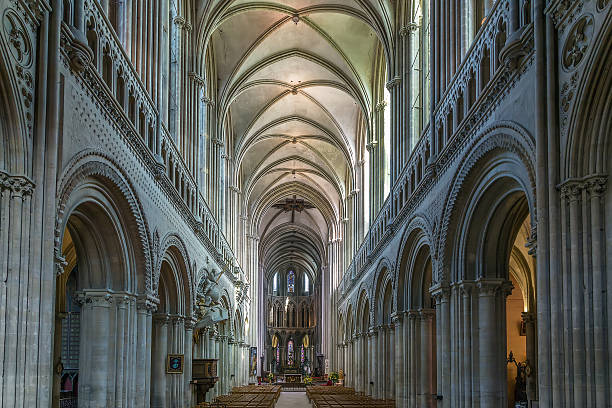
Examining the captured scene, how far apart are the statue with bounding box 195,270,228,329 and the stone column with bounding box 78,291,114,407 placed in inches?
367

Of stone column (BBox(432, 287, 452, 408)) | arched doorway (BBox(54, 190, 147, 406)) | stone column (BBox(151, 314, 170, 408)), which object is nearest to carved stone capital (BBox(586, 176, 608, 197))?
stone column (BBox(432, 287, 452, 408))

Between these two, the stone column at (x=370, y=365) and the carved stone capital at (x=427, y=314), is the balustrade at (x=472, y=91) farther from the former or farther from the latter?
the stone column at (x=370, y=365)

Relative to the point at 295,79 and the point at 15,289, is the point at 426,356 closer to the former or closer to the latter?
the point at 15,289

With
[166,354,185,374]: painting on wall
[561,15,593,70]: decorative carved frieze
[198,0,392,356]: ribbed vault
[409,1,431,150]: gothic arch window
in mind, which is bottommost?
[166,354,185,374]: painting on wall

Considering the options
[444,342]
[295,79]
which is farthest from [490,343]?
[295,79]

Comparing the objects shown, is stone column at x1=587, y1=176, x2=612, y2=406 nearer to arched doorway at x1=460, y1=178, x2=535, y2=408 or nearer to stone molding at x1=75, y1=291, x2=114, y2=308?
arched doorway at x1=460, y1=178, x2=535, y2=408

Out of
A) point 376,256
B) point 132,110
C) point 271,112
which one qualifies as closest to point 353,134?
point 271,112

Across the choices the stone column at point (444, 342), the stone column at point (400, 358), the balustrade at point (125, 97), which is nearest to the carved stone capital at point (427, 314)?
the stone column at point (400, 358)

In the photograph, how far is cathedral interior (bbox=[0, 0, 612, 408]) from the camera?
28.8 feet

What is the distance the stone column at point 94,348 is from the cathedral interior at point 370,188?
0.13 ft

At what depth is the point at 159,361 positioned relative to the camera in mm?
19594

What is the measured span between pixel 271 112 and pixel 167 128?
60.1 ft

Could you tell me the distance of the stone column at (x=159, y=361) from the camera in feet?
63.2

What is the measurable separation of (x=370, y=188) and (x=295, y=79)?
6.71 m
